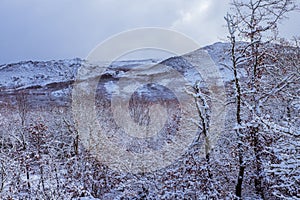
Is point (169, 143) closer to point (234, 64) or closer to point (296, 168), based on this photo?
point (234, 64)

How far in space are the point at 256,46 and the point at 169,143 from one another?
5.94 metres

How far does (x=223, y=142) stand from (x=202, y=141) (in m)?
0.81

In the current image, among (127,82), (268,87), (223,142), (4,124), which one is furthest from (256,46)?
(127,82)

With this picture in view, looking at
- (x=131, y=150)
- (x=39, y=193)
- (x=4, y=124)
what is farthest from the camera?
(x=4, y=124)

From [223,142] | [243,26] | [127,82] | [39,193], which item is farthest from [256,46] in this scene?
[127,82]

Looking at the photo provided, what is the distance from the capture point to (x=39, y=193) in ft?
34.3

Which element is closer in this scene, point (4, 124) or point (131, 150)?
point (131, 150)

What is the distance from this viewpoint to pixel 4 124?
1049 inches

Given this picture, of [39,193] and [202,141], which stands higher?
[202,141]

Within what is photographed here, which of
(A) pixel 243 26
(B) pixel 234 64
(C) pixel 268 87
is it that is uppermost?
(A) pixel 243 26

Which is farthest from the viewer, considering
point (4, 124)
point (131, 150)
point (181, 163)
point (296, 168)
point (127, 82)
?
point (127, 82)

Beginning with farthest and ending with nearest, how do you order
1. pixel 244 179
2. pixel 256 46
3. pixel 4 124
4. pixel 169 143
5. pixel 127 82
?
pixel 127 82
pixel 4 124
pixel 169 143
pixel 244 179
pixel 256 46

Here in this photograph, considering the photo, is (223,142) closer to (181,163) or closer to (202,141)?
(202,141)

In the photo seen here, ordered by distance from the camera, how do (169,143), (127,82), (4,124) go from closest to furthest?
(169,143), (4,124), (127,82)
